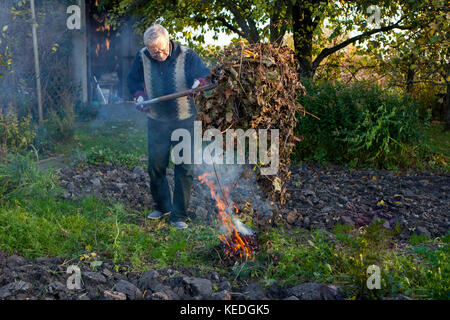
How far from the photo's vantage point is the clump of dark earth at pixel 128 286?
3.18 m

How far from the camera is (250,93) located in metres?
3.35

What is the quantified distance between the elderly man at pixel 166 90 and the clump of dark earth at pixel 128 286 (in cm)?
132

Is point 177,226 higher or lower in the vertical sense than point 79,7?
lower

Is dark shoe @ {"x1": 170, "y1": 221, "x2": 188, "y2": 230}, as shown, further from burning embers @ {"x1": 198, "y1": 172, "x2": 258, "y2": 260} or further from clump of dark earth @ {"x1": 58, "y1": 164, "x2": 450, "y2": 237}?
burning embers @ {"x1": 198, "y1": 172, "x2": 258, "y2": 260}

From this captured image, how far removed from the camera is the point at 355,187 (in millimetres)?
6430

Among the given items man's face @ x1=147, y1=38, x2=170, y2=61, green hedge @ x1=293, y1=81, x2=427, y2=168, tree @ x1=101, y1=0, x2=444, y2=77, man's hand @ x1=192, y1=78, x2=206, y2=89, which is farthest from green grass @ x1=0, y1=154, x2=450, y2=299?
tree @ x1=101, y1=0, x2=444, y2=77

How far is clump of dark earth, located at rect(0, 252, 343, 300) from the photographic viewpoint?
318cm

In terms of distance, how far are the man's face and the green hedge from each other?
3.38 meters

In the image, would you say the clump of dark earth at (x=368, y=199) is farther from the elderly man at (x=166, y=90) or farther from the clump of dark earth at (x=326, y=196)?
the elderly man at (x=166, y=90)

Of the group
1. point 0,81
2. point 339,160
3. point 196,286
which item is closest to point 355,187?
point 339,160

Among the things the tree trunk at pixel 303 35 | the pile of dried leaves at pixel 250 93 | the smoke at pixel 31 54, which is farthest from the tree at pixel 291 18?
the pile of dried leaves at pixel 250 93

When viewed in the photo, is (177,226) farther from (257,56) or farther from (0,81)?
(0,81)

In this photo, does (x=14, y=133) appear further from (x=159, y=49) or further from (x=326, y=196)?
(x=326, y=196)

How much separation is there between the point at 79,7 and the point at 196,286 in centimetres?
970
